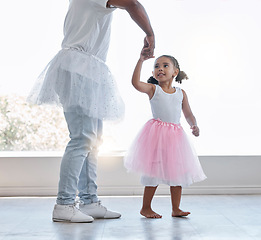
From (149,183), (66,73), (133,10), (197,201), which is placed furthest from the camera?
(197,201)

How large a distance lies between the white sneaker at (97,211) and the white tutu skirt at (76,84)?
1.36ft

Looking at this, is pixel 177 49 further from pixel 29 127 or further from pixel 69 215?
pixel 69 215

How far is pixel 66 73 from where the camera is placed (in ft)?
6.64

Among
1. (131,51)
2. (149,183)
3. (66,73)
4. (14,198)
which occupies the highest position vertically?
(131,51)

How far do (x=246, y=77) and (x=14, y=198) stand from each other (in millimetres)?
1714

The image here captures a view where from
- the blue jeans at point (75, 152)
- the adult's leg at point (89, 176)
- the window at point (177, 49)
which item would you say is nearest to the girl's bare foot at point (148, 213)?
the adult's leg at point (89, 176)

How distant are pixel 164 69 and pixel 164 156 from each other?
0.44m

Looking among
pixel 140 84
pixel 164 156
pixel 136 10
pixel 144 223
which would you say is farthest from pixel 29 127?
pixel 136 10

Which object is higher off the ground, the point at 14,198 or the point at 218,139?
the point at 218,139

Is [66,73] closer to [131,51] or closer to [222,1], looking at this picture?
[131,51]

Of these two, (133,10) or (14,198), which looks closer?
(133,10)

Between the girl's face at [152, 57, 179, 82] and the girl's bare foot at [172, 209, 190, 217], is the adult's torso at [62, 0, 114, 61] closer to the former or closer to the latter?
the girl's face at [152, 57, 179, 82]

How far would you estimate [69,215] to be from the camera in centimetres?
201

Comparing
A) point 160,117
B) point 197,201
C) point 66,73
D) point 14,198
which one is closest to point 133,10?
point 66,73
